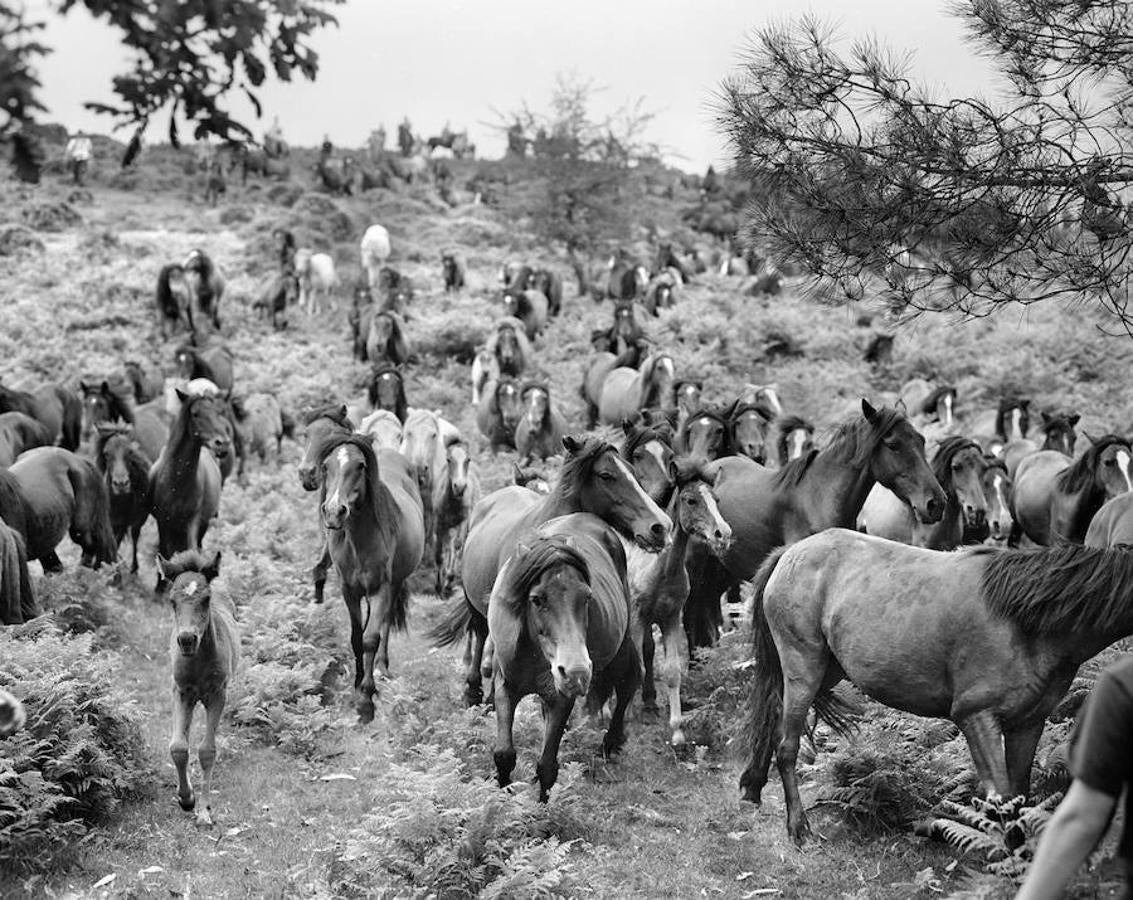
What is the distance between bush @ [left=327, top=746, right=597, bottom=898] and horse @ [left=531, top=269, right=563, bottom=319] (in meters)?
29.1

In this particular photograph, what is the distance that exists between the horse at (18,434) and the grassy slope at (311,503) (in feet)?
5.98

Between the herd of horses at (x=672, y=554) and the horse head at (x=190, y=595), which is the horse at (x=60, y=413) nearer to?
the herd of horses at (x=672, y=554)

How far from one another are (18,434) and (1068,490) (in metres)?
13.8

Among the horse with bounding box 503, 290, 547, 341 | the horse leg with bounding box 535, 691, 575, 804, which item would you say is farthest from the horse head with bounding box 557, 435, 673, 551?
the horse with bounding box 503, 290, 547, 341

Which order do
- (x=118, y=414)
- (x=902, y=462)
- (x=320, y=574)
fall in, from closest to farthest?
(x=902, y=462) < (x=320, y=574) < (x=118, y=414)

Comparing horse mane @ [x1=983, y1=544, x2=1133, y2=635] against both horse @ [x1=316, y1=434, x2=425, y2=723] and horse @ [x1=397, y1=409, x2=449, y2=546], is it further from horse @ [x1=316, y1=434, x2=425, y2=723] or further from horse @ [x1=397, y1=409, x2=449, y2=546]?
horse @ [x1=397, y1=409, x2=449, y2=546]

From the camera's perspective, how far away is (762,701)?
788 cm

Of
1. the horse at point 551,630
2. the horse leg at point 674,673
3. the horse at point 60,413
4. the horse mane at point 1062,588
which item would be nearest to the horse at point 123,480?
the horse at point 60,413

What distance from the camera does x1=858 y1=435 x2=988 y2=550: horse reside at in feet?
39.8

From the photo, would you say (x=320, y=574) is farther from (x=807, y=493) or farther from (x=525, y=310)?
(x=525, y=310)

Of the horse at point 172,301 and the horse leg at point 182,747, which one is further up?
the horse at point 172,301

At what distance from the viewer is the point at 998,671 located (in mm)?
6293

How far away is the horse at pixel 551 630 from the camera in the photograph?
7184mm

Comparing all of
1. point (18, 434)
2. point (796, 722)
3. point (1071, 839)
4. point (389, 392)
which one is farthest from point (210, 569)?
point (389, 392)
